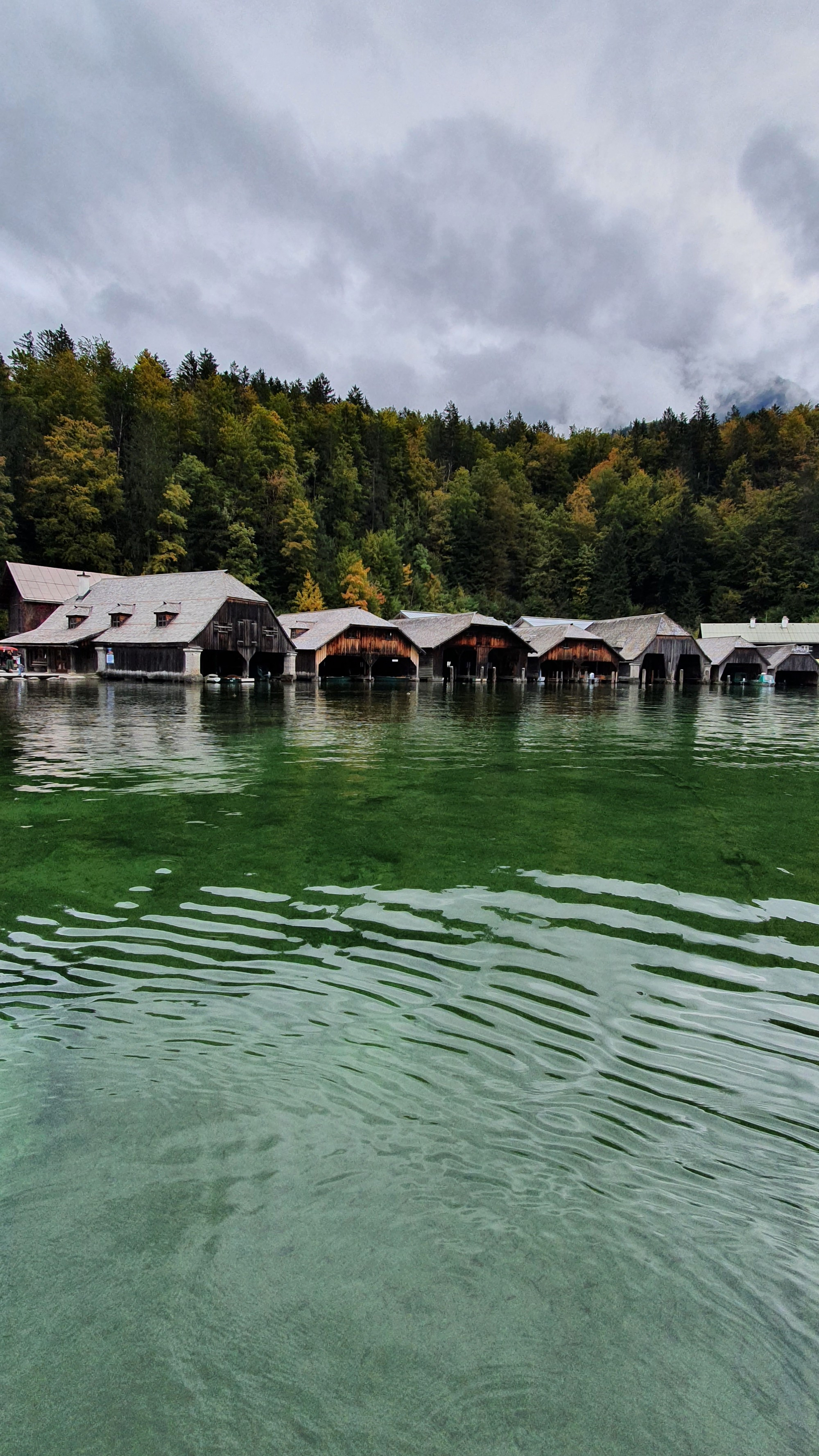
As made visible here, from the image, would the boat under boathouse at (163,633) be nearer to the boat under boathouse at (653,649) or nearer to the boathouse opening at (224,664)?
the boathouse opening at (224,664)

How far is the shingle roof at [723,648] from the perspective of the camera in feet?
222

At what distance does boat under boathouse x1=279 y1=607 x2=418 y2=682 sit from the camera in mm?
49625

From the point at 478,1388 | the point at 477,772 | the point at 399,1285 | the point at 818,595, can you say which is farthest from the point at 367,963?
the point at 818,595

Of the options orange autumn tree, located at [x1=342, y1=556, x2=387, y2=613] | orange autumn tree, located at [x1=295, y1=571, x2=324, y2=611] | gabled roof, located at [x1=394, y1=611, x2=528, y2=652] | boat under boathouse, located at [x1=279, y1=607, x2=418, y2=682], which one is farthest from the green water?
orange autumn tree, located at [x1=342, y1=556, x2=387, y2=613]

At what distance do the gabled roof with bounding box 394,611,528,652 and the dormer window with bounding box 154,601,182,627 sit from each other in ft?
54.7

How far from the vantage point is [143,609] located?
49.1m

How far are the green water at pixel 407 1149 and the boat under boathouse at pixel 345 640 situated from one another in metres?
42.5

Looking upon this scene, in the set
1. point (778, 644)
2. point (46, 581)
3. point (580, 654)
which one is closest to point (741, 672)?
point (778, 644)

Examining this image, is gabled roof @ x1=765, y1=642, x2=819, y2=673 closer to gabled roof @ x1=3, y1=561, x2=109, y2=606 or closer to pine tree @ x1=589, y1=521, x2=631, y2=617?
pine tree @ x1=589, y1=521, x2=631, y2=617

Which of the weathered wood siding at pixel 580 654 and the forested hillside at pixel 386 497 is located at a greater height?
the forested hillside at pixel 386 497

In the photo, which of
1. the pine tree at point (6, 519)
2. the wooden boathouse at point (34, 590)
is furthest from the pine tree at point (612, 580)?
the pine tree at point (6, 519)

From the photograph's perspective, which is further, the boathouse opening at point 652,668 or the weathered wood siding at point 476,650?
the boathouse opening at point 652,668

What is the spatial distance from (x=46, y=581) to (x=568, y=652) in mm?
43005

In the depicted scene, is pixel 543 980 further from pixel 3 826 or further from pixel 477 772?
pixel 477 772
